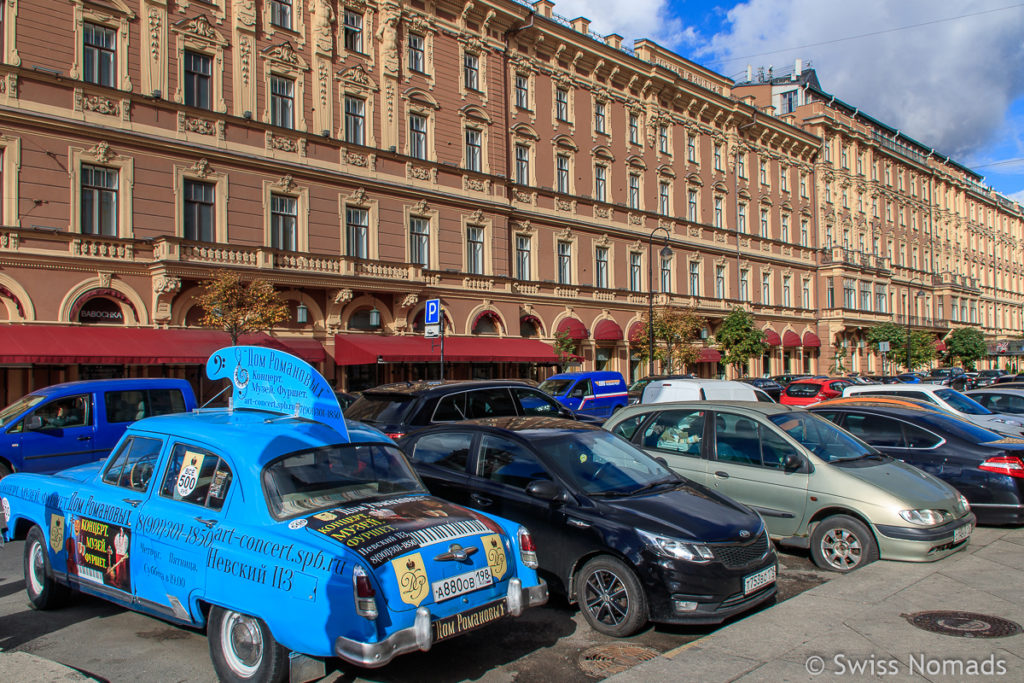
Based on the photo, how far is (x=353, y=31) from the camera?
88.1 feet

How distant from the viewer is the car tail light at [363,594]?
13.8ft

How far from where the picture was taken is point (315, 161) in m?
25.4

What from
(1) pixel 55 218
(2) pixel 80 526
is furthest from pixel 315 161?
(2) pixel 80 526

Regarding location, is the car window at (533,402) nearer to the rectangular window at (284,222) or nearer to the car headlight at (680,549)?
the car headlight at (680,549)

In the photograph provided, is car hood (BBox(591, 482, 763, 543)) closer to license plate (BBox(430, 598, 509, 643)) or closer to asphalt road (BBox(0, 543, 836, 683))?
asphalt road (BBox(0, 543, 836, 683))

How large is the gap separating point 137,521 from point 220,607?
1.11 meters

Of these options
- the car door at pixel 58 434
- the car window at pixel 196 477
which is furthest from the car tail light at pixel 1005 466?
the car door at pixel 58 434

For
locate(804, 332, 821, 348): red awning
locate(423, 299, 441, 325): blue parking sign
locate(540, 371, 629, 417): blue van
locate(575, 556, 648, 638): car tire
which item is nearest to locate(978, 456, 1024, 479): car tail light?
locate(575, 556, 648, 638): car tire

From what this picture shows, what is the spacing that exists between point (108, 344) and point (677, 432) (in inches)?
652

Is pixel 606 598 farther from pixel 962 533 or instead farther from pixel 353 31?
pixel 353 31

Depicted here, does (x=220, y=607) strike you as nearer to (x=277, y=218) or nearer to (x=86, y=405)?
(x=86, y=405)

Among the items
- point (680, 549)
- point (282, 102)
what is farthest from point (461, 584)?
point (282, 102)

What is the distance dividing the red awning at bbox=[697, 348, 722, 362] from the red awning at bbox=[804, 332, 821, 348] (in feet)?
41.7

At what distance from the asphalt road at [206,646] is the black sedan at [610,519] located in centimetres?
36
